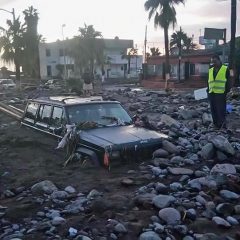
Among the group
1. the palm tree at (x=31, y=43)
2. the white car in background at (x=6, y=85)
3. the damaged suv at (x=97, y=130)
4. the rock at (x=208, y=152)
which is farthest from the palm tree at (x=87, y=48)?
the rock at (x=208, y=152)

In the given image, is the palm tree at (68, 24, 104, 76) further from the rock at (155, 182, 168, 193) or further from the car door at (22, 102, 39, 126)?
the rock at (155, 182, 168, 193)

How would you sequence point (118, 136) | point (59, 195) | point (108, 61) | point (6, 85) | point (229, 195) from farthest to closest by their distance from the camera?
point (108, 61) → point (6, 85) → point (118, 136) → point (59, 195) → point (229, 195)

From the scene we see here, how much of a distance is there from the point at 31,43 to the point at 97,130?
47.0 metres

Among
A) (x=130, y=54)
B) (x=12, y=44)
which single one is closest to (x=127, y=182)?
(x=12, y=44)

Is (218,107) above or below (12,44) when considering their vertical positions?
below

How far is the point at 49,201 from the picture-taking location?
246 inches

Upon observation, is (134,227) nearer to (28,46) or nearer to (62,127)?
(62,127)

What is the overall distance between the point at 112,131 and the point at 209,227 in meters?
3.49

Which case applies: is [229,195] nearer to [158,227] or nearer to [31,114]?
[158,227]

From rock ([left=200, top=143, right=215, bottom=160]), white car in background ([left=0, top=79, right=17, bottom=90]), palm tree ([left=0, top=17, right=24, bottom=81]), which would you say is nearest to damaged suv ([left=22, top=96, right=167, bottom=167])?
rock ([left=200, top=143, right=215, bottom=160])

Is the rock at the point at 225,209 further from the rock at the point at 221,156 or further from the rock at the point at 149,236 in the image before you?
the rock at the point at 221,156

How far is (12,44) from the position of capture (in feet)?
168

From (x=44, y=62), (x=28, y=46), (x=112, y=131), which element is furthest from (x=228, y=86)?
(x=44, y=62)

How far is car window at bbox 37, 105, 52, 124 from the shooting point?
9617 mm
